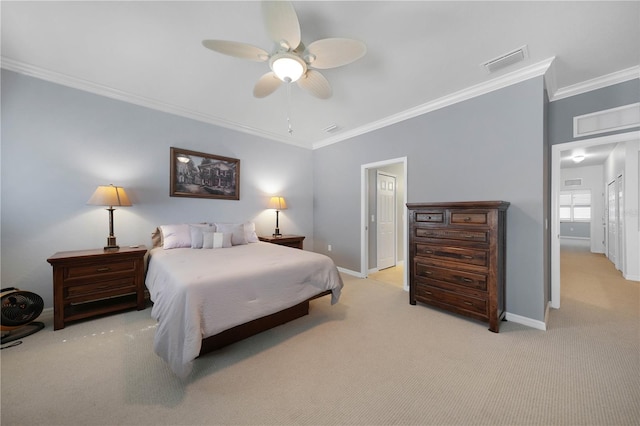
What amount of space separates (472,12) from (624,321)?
11.6ft

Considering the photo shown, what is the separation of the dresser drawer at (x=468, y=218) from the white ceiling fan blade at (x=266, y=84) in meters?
2.34

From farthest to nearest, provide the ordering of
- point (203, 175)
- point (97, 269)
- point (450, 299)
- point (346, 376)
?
point (203, 175)
point (450, 299)
point (97, 269)
point (346, 376)

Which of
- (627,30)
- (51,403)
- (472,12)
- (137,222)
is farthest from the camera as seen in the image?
(137,222)

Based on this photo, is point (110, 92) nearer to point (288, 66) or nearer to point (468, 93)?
point (288, 66)

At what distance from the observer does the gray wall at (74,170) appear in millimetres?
2518

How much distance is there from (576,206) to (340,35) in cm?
1153

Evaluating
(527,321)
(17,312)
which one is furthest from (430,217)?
(17,312)

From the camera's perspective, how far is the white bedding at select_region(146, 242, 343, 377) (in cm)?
160

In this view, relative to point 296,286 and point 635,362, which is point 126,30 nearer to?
point 296,286

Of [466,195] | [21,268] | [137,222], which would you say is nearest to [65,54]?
[137,222]

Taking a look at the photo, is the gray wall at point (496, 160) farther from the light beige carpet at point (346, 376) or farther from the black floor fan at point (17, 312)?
the black floor fan at point (17, 312)

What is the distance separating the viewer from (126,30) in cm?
202

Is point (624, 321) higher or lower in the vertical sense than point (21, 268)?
lower

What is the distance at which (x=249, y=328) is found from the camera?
2.18 metres
